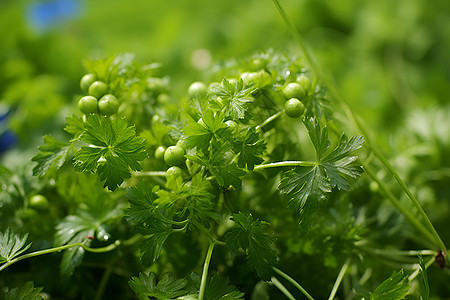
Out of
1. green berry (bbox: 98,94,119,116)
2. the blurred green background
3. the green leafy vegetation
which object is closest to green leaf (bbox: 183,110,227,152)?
the green leafy vegetation

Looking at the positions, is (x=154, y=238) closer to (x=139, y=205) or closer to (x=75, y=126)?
(x=139, y=205)

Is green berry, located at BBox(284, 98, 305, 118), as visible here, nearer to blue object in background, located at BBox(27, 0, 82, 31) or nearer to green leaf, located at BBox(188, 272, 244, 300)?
green leaf, located at BBox(188, 272, 244, 300)

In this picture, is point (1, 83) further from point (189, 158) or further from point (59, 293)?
point (189, 158)

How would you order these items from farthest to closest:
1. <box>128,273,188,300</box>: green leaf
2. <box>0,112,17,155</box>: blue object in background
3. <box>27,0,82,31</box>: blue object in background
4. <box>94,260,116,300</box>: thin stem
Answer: <box>27,0,82,31</box>: blue object in background, <box>0,112,17,155</box>: blue object in background, <box>94,260,116,300</box>: thin stem, <box>128,273,188,300</box>: green leaf

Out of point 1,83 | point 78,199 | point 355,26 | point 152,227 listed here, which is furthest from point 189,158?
point 355,26

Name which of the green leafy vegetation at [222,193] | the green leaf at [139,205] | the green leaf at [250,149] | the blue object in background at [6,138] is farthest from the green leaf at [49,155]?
the blue object in background at [6,138]

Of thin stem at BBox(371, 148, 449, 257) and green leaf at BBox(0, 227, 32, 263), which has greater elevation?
green leaf at BBox(0, 227, 32, 263)

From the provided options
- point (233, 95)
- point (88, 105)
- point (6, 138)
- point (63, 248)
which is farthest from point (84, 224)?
point (6, 138)

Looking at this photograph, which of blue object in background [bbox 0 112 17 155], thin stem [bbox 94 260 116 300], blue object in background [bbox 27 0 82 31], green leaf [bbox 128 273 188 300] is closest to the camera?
green leaf [bbox 128 273 188 300]
